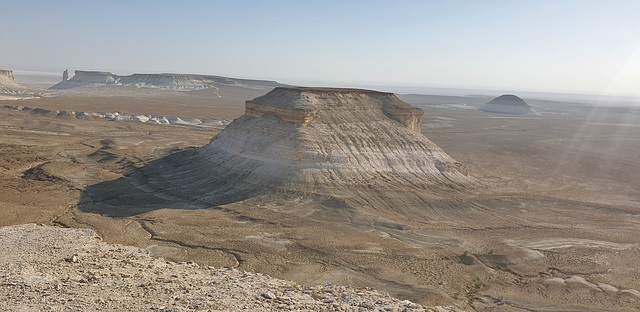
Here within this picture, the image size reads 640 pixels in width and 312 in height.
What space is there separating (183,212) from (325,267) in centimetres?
840

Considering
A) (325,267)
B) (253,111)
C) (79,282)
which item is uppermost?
(253,111)

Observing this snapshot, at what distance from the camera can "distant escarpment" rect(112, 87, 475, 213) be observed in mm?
23172

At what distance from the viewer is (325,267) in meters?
14.0

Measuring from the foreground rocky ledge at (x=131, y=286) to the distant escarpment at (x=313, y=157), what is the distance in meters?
9.46

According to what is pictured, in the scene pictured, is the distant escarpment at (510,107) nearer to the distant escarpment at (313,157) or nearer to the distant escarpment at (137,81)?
the distant escarpment at (137,81)

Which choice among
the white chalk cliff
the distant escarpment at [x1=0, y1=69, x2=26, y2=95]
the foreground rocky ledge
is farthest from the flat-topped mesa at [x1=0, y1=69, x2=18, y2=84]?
the foreground rocky ledge

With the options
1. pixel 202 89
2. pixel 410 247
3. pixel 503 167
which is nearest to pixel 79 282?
Result: pixel 410 247

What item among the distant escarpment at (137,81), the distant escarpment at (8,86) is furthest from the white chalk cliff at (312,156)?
the distant escarpment at (137,81)

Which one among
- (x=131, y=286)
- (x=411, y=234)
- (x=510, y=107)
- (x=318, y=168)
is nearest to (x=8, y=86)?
(x=318, y=168)

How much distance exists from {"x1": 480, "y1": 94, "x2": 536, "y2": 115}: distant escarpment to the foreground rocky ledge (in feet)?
390

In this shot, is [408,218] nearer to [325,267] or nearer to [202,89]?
[325,267]

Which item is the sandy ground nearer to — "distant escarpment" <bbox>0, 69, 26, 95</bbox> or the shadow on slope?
the shadow on slope

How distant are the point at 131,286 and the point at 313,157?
1568 cm

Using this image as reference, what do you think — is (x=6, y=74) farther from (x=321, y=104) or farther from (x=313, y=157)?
(x=313, y=157)
